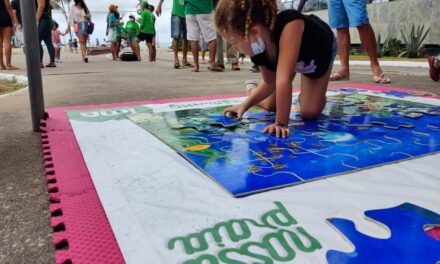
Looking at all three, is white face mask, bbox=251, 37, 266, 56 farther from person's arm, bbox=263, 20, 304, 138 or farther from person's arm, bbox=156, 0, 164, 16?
person's arm, bbox=156, 0, 164, 16

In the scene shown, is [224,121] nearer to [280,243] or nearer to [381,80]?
[280,243]

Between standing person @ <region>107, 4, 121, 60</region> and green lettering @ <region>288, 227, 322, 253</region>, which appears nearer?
green lettering @ <region>288, 227, 322, 253</region>

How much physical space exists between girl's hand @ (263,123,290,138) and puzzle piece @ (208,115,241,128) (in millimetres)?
230

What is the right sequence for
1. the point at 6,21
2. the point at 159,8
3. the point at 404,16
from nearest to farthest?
1. the point at 6,21
2. the point at 159,8
3. the point at 404,16

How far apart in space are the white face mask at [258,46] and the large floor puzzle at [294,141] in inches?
15.6

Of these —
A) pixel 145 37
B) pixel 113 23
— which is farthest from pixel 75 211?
pixel 113 23

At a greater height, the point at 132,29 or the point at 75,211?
the point at 132,29

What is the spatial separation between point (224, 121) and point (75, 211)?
1.17m

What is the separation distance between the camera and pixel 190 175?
52.7 inches

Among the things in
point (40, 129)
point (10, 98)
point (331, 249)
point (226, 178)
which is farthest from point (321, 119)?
point (10, 98)

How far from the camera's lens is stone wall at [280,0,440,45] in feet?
36.3

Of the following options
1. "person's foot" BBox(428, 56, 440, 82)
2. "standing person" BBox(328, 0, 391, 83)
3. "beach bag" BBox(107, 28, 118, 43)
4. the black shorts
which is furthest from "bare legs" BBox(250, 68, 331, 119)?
"beach bag" BBox(107, 28, 118, 43)

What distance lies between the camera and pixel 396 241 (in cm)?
90

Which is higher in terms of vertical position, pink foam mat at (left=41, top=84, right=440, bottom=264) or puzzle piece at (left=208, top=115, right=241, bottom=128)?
puzzle piece at (left=208, top=115, right=241, bottom=128)
